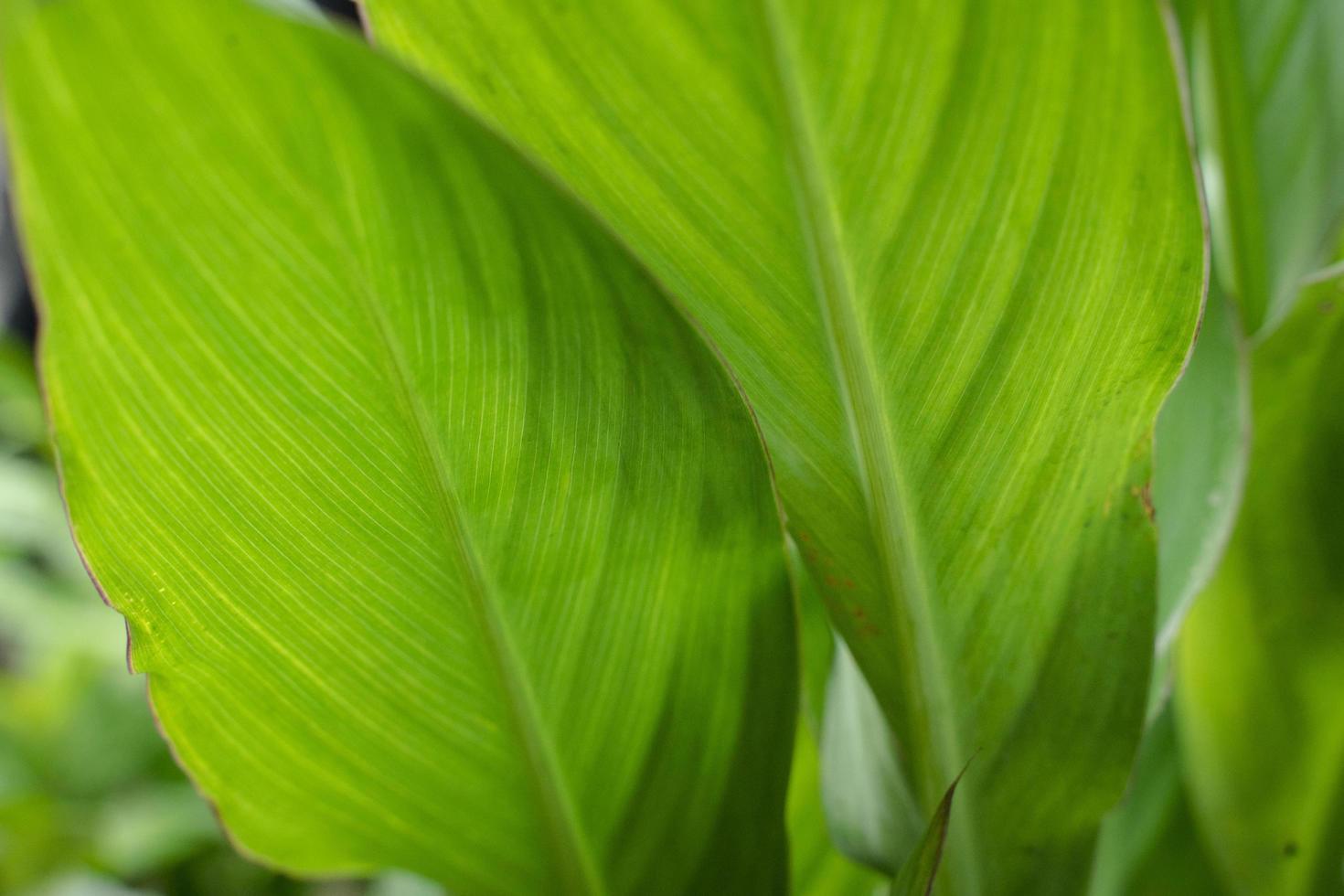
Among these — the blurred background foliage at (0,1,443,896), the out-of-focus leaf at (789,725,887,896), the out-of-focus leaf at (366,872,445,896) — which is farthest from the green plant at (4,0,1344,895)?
the blurred background foliage at (0,1,443,896)

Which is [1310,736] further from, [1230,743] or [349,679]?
[349,679]

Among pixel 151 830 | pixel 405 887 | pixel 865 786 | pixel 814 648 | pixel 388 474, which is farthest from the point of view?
pixel 151 830

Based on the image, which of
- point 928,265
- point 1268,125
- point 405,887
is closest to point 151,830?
point 405,887

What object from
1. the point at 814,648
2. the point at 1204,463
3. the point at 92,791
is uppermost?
the point at 1204,463

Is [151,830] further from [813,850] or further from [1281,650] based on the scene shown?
[1281,650]

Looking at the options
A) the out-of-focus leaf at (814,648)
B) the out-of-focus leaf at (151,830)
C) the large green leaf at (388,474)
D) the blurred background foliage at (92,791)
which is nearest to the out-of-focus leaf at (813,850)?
the out-of-focus leaf at (814,648)

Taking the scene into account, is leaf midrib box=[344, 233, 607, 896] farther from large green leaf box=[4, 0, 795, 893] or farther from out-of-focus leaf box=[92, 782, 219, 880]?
out-of-focus leaf box=[92, 782, 219, 880]

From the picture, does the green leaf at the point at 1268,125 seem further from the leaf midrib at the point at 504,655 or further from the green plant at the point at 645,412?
the leaf midrib at the point at 504,655
